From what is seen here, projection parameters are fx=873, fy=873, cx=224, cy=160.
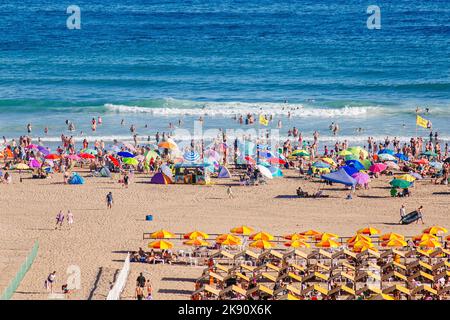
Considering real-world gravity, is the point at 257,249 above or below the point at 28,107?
below

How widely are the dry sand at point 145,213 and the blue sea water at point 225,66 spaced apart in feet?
43.5

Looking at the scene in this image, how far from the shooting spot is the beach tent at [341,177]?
110 feet

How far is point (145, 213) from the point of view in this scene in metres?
30.4

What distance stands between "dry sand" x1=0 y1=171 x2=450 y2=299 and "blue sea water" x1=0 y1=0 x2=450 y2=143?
13.3 meters

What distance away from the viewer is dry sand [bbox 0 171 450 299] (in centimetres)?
2347

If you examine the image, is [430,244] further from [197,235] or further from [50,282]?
[50,282]

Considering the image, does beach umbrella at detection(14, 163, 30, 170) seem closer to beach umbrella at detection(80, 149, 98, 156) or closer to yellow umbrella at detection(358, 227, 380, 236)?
beach umbrella at detection(80, 149, 98, 156)

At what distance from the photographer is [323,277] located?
2216 cm

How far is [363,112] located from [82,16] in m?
48.9

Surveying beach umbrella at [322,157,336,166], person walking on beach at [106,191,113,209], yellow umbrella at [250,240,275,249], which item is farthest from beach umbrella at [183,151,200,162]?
yellow umbrella at [250,240,275,249]

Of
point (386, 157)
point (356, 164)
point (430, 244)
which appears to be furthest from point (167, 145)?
point (430, 244)

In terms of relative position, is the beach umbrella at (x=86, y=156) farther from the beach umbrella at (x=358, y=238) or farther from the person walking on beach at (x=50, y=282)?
the person walking on beach at (x=50, y=282)
